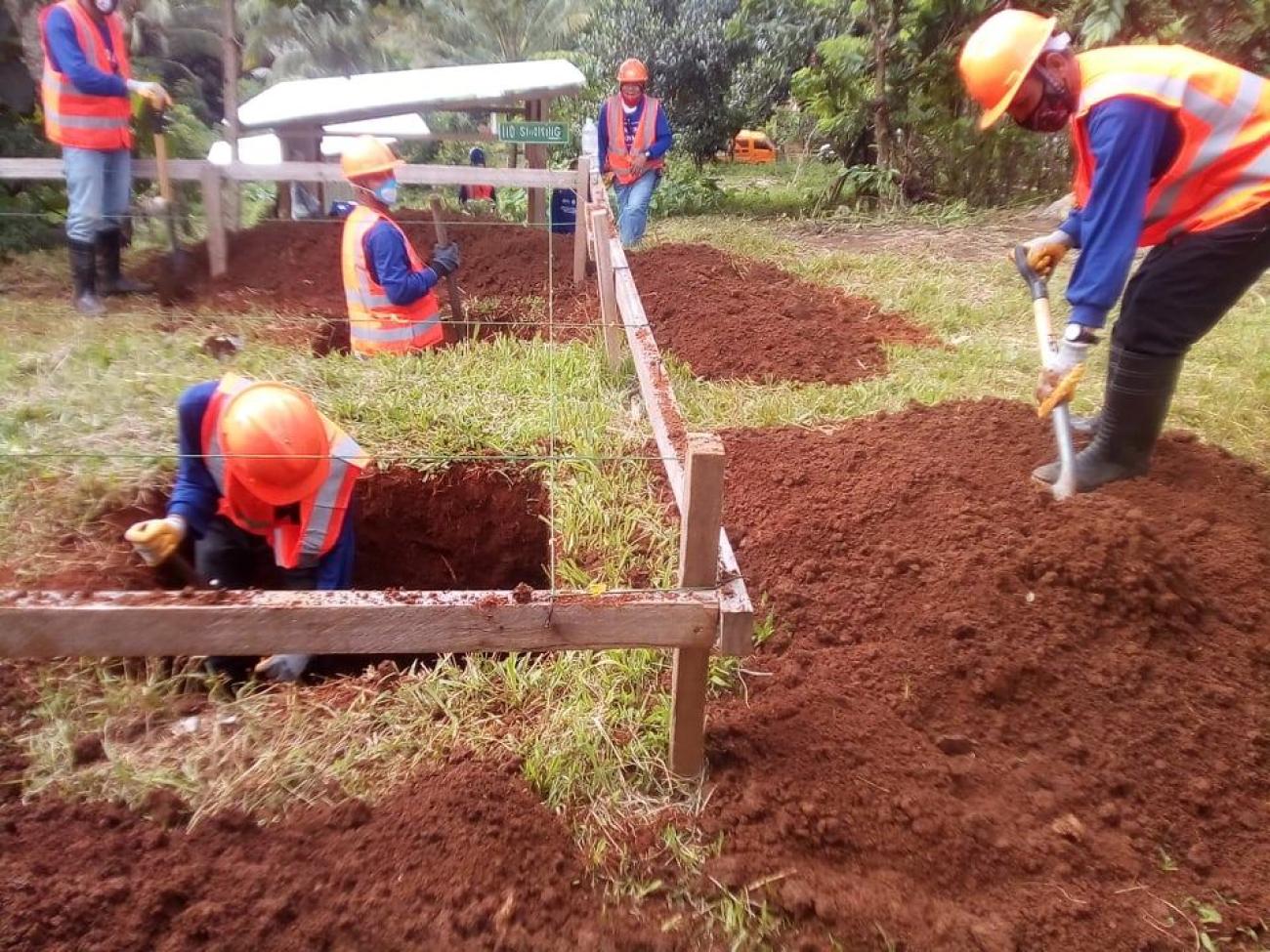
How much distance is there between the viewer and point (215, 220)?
6625mm

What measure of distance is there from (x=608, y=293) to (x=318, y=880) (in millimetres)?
3585

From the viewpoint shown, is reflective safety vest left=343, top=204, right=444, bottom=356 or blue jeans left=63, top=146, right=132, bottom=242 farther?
blue jeans left=63, top=146, right=132, bottom=242

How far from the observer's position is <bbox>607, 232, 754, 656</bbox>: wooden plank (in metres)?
2.04

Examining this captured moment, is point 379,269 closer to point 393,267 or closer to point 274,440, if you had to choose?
point 393,267

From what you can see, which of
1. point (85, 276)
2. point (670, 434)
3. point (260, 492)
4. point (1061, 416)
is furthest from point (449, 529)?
point (85, 276)

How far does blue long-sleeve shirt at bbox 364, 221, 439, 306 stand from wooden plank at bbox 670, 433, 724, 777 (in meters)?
3.49

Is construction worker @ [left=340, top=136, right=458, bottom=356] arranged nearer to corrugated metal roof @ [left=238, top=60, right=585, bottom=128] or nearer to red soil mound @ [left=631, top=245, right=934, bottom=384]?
red soil mound @ [left=631, top=245, right=934, bottom=384]

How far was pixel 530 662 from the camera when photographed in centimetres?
274

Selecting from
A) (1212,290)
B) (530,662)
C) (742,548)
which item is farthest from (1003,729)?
(1212,290)

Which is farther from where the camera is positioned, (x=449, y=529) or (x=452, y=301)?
(x=452, y=301)

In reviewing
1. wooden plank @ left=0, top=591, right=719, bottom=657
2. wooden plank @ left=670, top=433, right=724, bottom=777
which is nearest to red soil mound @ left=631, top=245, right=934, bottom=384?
wooden plank @ left=670, top=433, right=724, bottom=777

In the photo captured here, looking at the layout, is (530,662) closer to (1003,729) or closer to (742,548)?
(742,548)

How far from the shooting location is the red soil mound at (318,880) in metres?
1.88

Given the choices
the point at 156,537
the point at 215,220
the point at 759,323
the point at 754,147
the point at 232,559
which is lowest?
the point at 232,559
